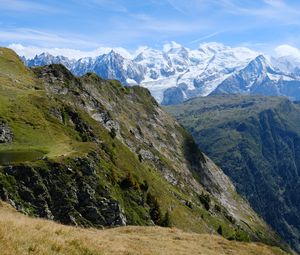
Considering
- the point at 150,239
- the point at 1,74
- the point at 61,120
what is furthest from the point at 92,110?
the point at 150,239

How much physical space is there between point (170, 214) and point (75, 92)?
77.1 metres

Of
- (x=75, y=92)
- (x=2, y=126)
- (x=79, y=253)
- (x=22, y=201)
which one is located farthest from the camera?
(x=75, y=92)

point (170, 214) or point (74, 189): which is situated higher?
point (74, 189)

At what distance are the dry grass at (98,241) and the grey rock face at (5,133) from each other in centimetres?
6471

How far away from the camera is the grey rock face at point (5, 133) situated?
10270 centimetres

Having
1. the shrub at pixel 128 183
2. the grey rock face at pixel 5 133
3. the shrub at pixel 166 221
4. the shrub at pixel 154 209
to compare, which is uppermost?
the grey rock face at pixel 5 133

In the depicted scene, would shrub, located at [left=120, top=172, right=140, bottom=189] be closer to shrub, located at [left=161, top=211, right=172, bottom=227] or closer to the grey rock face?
shrub, located at [left=161, top=211, right=172, bottom=227]

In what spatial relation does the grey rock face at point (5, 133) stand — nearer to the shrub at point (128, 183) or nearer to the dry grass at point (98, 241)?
the shrub at point (128, 183)

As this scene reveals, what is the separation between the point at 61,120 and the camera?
444 feet

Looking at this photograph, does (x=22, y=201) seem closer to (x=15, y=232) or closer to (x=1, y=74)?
(x=15, y=232)

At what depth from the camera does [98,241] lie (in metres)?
30.6

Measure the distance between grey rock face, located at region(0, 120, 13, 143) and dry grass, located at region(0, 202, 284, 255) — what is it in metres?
64.7

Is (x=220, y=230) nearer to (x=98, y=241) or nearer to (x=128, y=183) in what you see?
(x=128, y=183)

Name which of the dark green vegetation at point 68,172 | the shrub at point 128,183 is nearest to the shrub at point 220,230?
the dark green vegetation at point 68,172
